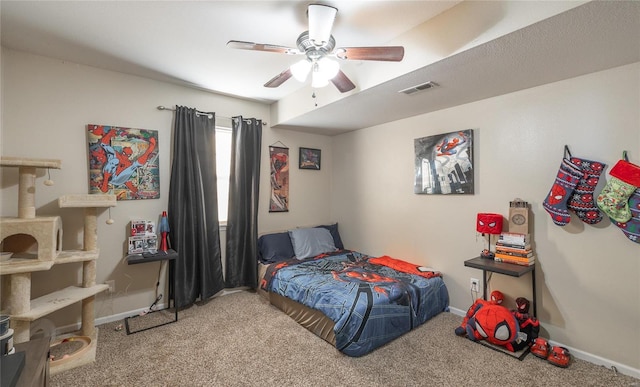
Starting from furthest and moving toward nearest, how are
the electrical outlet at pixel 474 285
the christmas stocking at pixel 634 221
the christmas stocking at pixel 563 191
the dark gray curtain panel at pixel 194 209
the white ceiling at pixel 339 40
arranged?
the dark gray curtain panel at pixel 194 209
the electrical outlet at pixel 474 285
the christmas stocking at pixel 563 191
the christmas stocking at pixel 634 221
the white ceiling at pixel 339 40

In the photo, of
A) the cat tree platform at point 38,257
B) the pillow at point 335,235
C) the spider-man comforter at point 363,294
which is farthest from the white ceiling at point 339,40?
the pillow at point 335,235

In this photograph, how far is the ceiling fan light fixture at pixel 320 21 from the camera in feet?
5.50

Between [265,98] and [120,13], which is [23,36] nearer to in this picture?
[120,13]

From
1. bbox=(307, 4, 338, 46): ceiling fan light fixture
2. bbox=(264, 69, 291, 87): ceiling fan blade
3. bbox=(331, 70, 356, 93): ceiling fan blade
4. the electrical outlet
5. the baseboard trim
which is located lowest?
the baseboard trim

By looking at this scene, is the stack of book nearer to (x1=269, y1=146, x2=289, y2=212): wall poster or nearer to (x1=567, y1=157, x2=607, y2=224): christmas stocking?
(x1=567, y1=157, x2=607, y2=224): christmas stocking

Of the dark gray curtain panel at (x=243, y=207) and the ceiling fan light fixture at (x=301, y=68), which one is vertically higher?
the ceiling fan light fixture at (x=301, y=68)

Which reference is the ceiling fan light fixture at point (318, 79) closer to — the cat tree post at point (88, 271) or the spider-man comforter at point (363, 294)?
the spider-man comforter at point (363, 294)

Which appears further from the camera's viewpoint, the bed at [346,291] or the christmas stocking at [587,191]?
the bed at [346,291]

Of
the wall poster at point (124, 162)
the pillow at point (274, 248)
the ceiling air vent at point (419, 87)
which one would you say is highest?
the ceiling air vent at point (419, 87)

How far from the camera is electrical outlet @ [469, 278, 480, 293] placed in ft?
9.18

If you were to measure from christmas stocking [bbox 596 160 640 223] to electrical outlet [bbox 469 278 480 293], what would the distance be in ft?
3.88

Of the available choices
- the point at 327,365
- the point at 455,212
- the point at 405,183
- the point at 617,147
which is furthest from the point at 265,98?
the point at 617,147

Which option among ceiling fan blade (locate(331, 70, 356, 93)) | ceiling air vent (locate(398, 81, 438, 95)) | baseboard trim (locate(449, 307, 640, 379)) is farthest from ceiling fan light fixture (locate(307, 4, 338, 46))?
baseboard trim (locate(449, 307, 640, 379))

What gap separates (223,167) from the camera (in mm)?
3576
